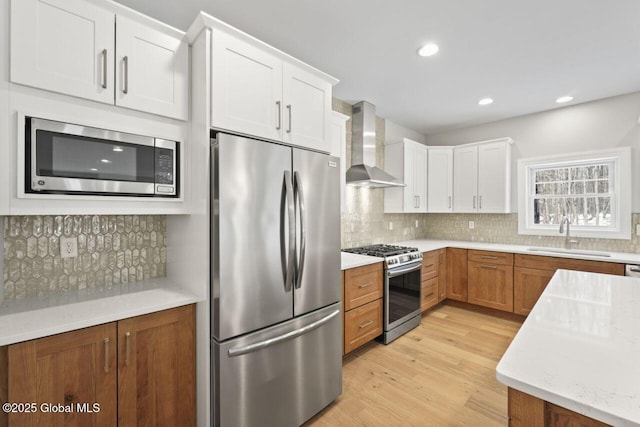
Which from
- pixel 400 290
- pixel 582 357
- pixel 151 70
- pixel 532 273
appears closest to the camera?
pixel 582 357

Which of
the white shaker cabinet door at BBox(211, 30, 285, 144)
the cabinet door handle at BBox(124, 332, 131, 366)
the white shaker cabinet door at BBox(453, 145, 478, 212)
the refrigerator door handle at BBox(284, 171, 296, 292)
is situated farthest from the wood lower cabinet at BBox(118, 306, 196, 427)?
the white shaker cabinet door at BBox(453, 145, 478, 212)

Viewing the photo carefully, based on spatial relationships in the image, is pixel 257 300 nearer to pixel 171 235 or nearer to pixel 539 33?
pixel 171 235

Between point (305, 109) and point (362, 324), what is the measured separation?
1.99 metres

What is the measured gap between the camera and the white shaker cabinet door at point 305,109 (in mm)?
1918

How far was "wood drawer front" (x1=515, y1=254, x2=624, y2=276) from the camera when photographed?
2.91 meters

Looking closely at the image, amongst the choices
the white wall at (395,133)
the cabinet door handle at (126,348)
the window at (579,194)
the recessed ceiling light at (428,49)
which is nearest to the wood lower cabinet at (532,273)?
the window at (579,194)

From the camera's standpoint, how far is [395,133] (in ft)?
14.6

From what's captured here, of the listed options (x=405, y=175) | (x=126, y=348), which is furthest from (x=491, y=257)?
(x=126, y=348)

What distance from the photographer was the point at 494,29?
2.16 m

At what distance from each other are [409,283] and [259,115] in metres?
2.47

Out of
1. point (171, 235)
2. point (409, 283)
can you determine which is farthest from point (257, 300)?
point (409, 283)

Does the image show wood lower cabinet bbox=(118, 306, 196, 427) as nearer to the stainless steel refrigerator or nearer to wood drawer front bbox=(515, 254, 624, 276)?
the stainless steel refrigerator

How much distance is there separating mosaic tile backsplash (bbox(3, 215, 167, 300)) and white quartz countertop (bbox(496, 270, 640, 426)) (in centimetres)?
208

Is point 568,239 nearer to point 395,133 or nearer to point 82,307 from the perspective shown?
point 395,133
